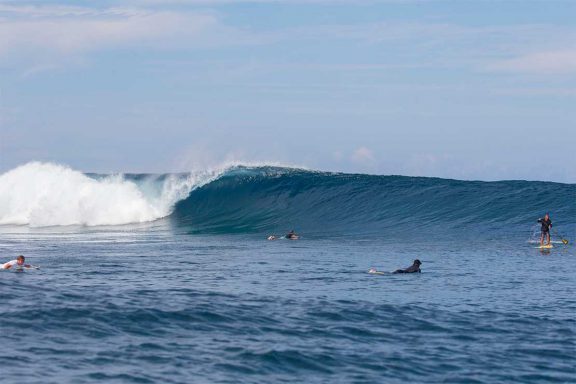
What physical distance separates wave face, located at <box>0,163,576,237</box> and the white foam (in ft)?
0.19

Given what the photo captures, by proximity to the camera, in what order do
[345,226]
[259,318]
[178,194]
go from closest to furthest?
1. [259,318]
2. [345,226]
3. [178,194]

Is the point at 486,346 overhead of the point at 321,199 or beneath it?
→ beneath

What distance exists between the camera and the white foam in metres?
45.7

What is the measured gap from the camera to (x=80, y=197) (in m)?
47.5

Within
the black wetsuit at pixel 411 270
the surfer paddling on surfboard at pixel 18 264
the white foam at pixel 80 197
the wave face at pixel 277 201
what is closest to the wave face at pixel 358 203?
the wave face at pixel 277 201

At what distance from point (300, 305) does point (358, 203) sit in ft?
88.6

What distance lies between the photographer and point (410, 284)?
742 inches

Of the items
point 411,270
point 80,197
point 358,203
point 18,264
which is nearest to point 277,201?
point 358,203

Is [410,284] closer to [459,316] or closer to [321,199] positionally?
[459,316]

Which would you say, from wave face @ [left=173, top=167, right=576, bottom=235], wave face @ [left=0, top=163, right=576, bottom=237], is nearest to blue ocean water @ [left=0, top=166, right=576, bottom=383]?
wave face @ [left=173, top=167, right=576, bottom=235]

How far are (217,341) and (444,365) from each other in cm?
345

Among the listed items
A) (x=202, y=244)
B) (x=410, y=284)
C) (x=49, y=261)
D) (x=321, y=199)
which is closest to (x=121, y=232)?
(x=202, y=244)

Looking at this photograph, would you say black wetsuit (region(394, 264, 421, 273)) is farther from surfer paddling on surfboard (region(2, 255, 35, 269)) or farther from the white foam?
the white foam

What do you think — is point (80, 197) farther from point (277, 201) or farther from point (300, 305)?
point (300, 305)
